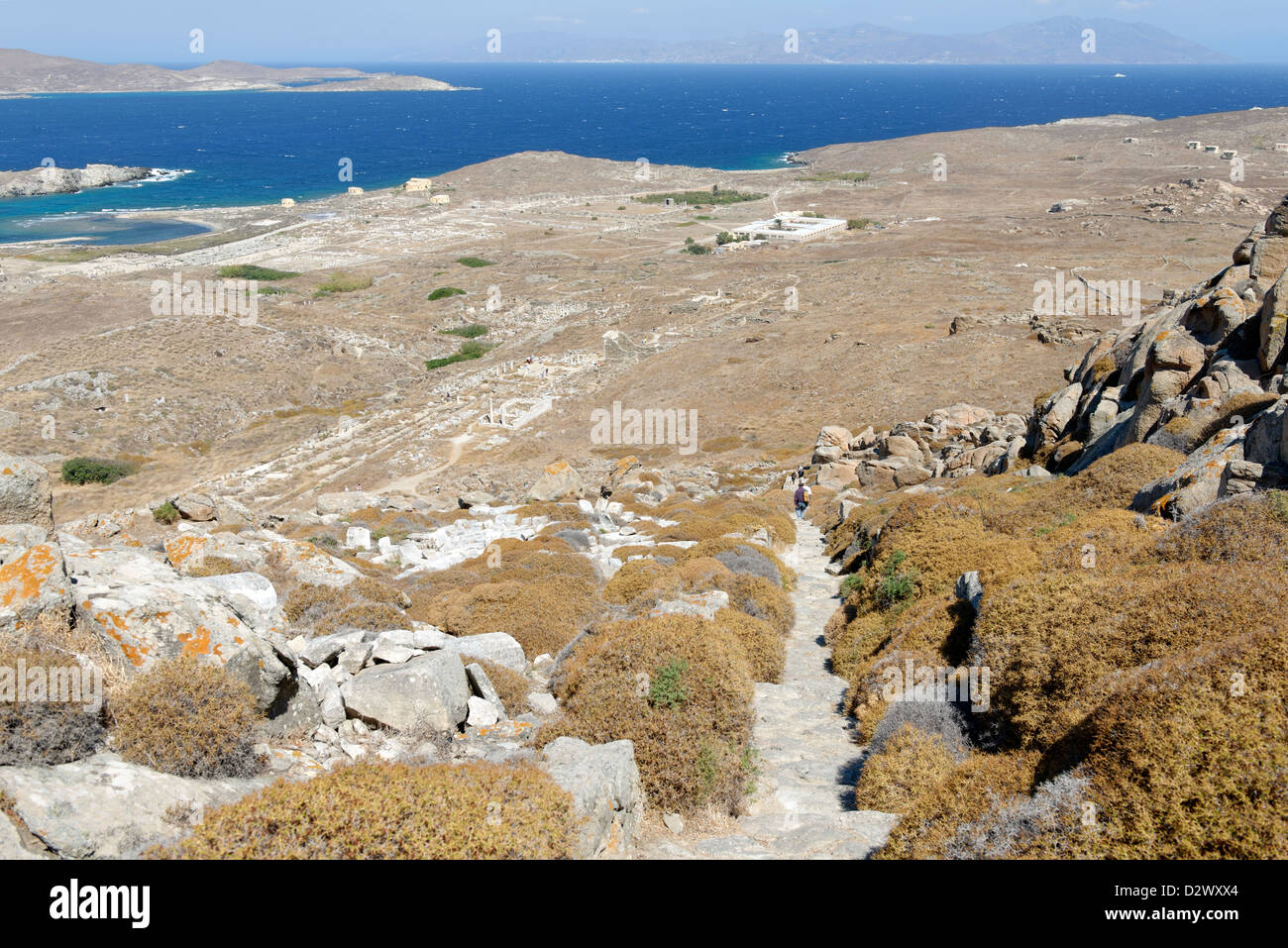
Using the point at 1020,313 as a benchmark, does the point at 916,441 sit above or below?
below

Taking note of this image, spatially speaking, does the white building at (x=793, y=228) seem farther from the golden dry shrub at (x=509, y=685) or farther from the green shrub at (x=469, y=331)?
the golden dry shrub at (x=509, y=685)

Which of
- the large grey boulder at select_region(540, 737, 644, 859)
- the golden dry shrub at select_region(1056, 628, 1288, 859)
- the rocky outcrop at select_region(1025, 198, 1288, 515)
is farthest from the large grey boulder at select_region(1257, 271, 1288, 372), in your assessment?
the large grey boulder at select_region(540, 737, 644, 859)

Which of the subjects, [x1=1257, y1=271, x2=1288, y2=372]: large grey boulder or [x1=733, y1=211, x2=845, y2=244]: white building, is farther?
[x1=733, y1=211, x2=845, y2=244]: white building

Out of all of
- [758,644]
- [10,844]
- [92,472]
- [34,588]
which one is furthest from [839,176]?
[10,844]

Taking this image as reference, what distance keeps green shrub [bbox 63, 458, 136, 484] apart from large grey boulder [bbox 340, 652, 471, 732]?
29.7 m

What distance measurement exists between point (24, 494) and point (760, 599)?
33.6 ft

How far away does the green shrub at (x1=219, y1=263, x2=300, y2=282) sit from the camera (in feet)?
214

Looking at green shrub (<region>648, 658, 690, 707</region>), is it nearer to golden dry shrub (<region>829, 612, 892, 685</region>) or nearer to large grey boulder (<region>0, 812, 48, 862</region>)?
golden dry shrub (<region>829, 612, 892, 685</region>)

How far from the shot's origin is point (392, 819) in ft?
16.0

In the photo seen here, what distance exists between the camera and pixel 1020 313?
143ft

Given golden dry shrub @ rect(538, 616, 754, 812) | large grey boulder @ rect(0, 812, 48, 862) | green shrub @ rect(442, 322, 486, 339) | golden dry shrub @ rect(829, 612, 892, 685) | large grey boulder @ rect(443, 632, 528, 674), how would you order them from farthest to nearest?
green shrub @ rect(442, 322, 486, 339) → golden dry shrub @ rect(829, 612, 892, 685) → large grey boulder @ rect(443, 632, 528, 674) → golden dry shrub @ rect(538, 616, 754, 812) → large grey boulder @ rect(0, 812, 48, 862)
